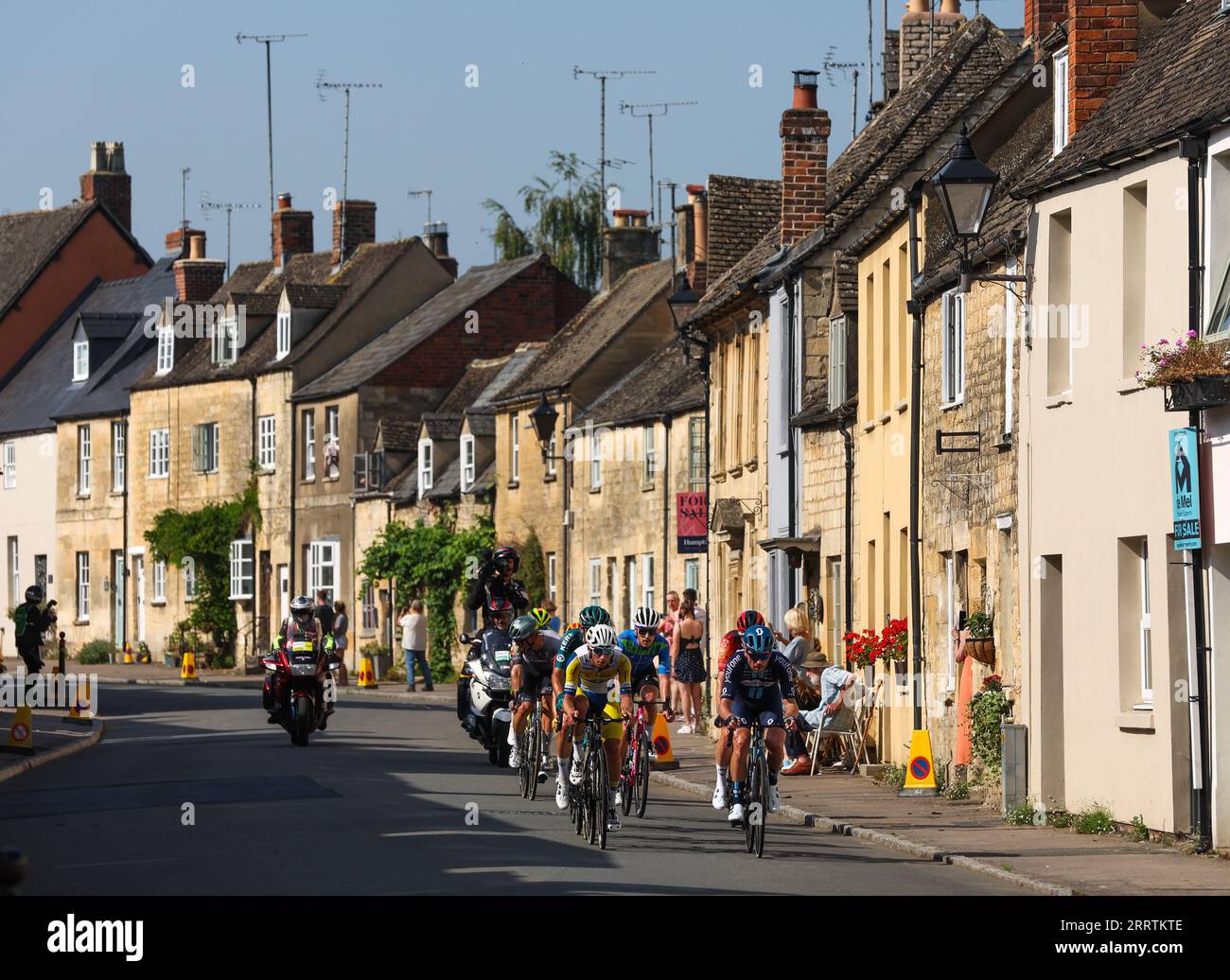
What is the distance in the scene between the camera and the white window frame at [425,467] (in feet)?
178

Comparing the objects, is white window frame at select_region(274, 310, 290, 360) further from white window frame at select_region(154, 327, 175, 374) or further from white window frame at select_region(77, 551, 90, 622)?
white window frame at select_region(77, 551, 90, 622)

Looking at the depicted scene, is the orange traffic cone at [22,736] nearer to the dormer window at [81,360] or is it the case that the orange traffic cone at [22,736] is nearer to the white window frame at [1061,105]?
the white window frame at [1061,105]

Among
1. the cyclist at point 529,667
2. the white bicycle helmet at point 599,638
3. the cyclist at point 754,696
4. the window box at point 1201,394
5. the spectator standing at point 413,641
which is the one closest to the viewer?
the window box at point 1201,394

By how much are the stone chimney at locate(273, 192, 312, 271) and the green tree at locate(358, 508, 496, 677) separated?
54.1 feet

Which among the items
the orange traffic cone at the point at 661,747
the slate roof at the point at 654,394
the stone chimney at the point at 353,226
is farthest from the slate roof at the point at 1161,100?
the stone chimney at the point at 353,226

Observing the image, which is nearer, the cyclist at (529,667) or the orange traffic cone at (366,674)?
the cyclist at (529,667)

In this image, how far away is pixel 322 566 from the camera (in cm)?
5788

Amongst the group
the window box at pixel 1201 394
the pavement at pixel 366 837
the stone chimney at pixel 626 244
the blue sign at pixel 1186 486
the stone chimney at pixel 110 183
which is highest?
the stone chimney at pixel 110 183

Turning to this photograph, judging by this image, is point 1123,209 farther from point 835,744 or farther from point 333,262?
point 333,262

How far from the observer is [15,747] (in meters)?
26.4

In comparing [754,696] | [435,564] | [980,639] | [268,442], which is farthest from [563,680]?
[268,442]

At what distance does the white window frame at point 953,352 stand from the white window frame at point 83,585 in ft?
152

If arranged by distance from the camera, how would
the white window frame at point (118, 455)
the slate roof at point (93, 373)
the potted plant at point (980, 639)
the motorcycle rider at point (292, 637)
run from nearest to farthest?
the potted plant at point (980, 639), the motorcycle rider at point (292, 637), the white window frame at point (118, 455), the slate roof at point (93, 373)

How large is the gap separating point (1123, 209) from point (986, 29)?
43.3 feet
